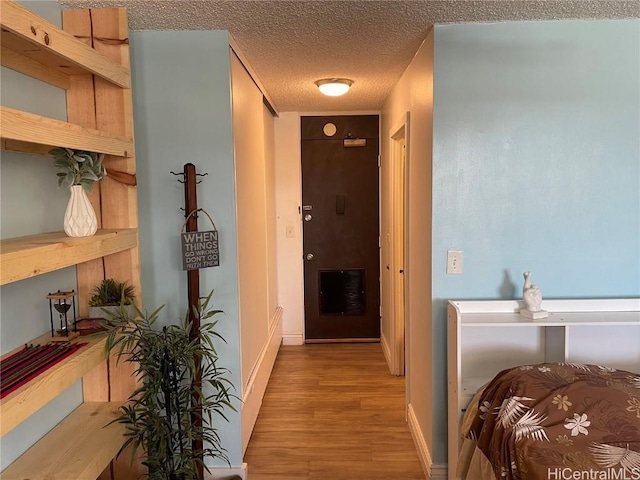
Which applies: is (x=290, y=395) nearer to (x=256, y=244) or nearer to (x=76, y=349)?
(x=256, y=244)

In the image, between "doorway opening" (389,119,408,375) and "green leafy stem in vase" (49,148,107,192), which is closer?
"green leafy stem in vase" (49,148,107,192)

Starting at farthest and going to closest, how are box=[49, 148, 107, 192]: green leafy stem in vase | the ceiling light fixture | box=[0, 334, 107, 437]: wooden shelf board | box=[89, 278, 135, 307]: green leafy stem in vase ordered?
the ceiling light fixture < box=[89, 278, 135, 307]: green leafy stem in vase < box=[49, 148, 107, 192]: green leafy stem in vase < box=[0, 334, 107, 437]: wooden shelf board

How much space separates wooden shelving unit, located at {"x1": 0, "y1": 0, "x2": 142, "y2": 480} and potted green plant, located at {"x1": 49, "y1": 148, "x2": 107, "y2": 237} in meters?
0.06

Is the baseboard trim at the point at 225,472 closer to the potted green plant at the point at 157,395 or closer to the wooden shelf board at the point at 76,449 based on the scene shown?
the potted green plant at the point at 157,395

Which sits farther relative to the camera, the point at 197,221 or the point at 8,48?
the point at 197,221

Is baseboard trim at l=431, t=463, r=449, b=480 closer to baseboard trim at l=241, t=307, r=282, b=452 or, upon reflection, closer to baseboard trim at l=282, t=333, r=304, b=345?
baseboard trim at l=241, t=307, r=282, b=452

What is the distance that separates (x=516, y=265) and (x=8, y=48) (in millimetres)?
2255

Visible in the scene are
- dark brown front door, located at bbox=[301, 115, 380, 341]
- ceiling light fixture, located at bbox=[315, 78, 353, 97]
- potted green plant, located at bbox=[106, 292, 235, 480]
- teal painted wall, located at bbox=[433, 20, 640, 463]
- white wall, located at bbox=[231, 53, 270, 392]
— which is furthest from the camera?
dark brown front door, located at bbox=[301, 115, 380, 341]

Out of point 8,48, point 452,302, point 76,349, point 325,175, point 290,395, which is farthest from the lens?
point 325,175

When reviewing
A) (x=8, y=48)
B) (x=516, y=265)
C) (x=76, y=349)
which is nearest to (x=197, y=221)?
(x=76, y=349)

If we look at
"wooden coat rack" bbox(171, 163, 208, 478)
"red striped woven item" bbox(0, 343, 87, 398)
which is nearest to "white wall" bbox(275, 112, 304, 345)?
"wooden coat rack" bbox(171, 163, 208, 478)

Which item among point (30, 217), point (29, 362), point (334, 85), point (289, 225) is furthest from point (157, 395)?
point (289, 225)

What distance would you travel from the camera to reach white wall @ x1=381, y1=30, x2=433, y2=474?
7.75 ft

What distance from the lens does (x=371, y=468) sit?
2.57 metres
